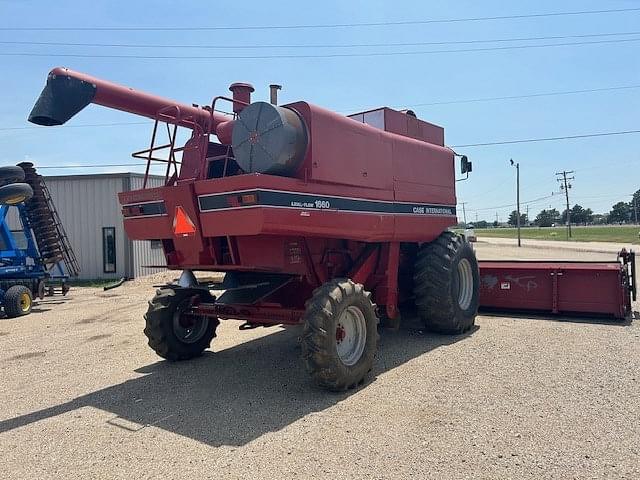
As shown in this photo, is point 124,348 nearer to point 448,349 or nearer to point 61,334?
point 61,334

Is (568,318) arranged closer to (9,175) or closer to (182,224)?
(182,224)

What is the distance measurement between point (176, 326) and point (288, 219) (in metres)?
2.72

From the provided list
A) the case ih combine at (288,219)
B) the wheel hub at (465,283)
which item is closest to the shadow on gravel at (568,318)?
the wheel hub at (465,283)

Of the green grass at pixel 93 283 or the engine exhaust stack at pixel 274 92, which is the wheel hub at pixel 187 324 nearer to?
the engine exhaust stack at pixel 274 92

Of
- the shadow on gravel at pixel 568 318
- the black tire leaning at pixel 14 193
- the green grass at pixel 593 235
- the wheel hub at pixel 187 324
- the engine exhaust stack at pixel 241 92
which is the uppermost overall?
the engine exhaust stack at pixel 241 92

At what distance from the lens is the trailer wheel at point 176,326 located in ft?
22.2

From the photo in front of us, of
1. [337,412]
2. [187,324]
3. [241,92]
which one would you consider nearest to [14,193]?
[187,324]

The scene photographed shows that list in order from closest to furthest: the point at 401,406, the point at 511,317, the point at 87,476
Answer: the point at 87,476
the point at 401,406
the point at 511,317

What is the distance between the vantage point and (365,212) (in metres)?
6.48

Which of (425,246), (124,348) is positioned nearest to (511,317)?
(425,246)

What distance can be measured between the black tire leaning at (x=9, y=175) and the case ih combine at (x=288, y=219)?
358 inches

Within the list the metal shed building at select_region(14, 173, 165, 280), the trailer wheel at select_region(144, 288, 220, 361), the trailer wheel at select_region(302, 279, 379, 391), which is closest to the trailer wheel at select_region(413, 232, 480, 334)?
the trailer wheel at select_region(302, 279, 379, 391)

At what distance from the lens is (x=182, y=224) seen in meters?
5.73

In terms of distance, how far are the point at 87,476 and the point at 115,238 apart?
17356mm
